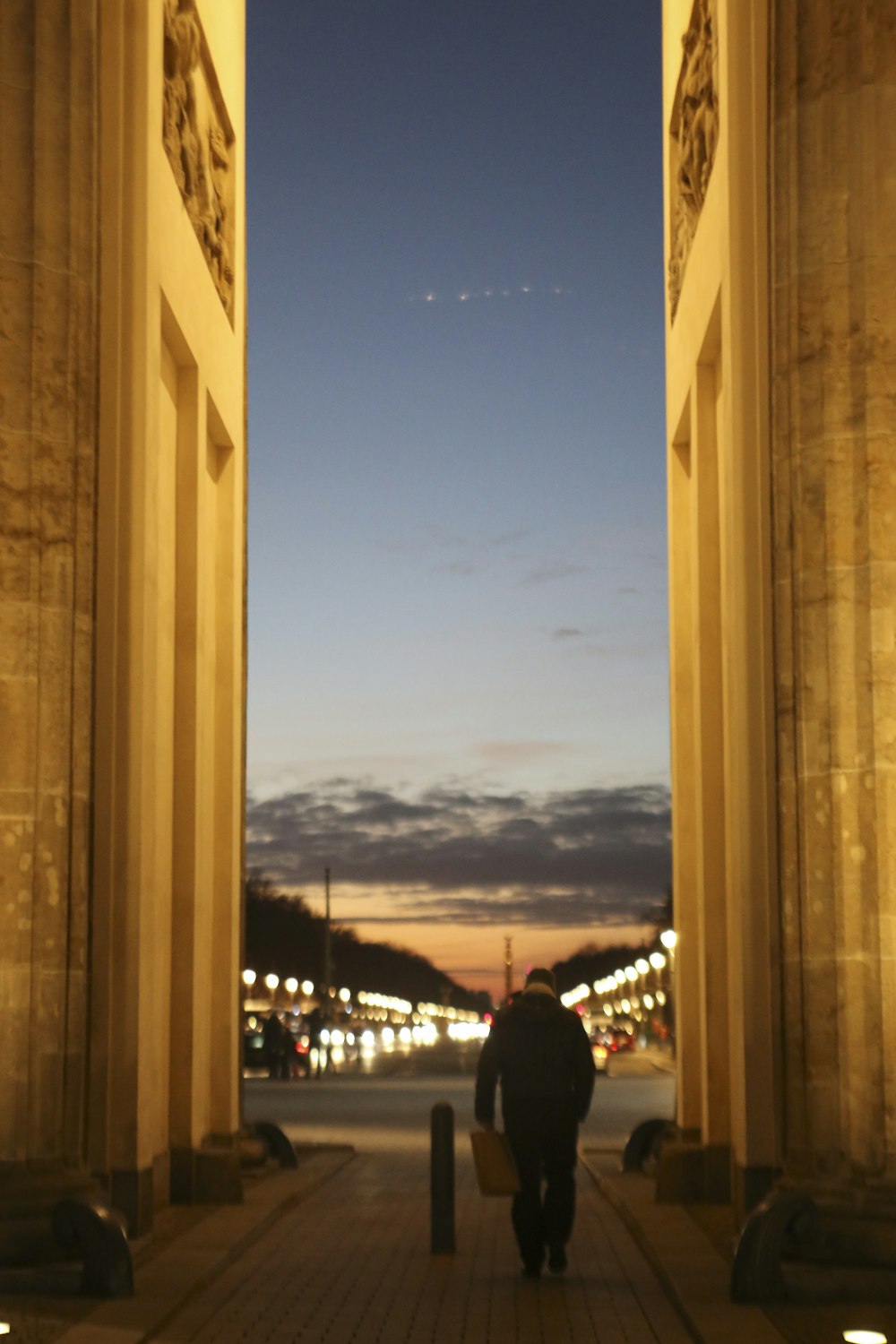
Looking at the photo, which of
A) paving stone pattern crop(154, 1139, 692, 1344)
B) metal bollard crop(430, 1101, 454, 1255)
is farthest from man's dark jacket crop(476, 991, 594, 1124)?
metal bollard crop(430, 1101, 454, 1255)

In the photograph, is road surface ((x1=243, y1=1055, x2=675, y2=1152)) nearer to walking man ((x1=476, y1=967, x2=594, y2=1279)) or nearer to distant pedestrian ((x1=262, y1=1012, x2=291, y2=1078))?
distant pedestrian ((x1=262, y1=1012, x2=291, y2=1078))

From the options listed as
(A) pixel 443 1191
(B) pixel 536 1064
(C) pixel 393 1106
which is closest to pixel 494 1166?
(B) pixel 536 1064

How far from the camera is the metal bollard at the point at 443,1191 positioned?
548 inches

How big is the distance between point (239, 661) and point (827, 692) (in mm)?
8568

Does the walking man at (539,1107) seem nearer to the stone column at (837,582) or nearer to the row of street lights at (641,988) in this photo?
the stone column at (837,582)

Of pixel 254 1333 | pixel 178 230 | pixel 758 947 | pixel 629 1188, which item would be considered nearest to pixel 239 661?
pixel 178 230

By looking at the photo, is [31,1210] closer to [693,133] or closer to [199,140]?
[199,140]

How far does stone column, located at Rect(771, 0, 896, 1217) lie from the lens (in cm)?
1230

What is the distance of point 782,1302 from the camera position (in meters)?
11.2

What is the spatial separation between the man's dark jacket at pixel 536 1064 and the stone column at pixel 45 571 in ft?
8.44

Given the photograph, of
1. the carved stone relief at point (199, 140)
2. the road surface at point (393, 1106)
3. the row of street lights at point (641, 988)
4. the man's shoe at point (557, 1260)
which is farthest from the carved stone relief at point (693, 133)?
the row of street lights at point (641, 988)

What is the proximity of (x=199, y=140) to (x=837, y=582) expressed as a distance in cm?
857

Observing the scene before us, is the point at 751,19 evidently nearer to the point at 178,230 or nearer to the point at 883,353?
the point at 883,353

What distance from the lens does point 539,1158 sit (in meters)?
12.7
